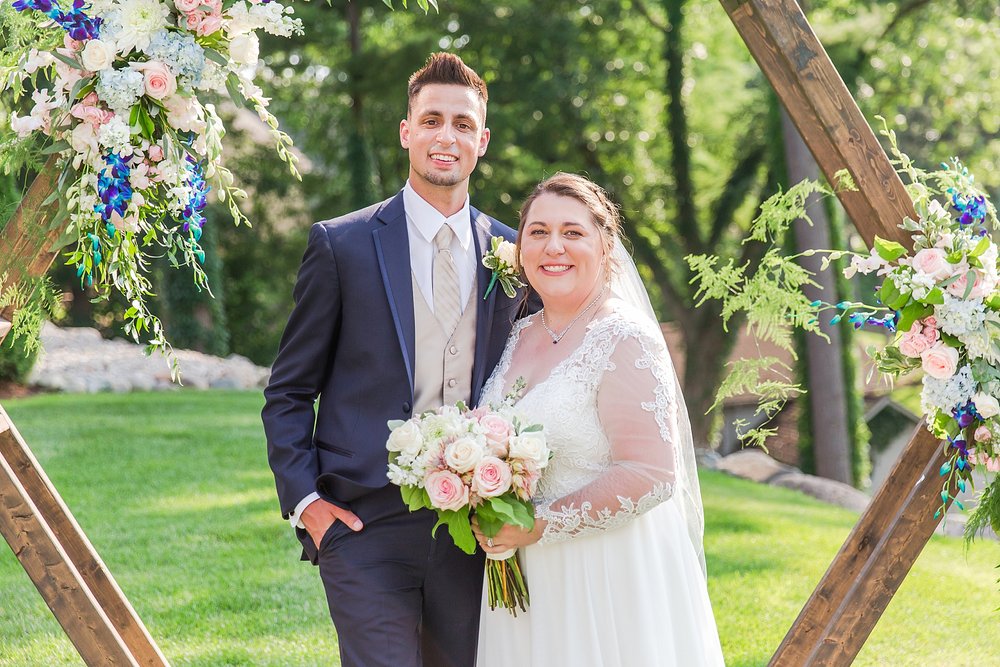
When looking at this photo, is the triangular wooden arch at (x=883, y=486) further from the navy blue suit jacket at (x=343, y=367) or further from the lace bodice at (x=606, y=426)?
the lace bodice at (x=606, y=426)

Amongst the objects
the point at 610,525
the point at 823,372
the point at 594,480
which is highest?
the point at 594,480

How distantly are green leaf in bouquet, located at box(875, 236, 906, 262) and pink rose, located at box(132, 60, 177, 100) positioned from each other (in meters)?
2.27

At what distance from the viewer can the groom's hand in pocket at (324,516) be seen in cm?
331

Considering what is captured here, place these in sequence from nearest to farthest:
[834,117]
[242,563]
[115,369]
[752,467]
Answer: [834,117] < [242,563] < [752,467] < [115,369]

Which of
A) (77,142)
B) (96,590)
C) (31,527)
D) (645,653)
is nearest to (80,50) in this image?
(77,142)

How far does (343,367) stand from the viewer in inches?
136

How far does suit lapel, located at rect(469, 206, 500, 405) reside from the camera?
3467mm

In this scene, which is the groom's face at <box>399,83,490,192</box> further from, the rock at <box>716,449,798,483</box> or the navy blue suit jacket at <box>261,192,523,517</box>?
the rock at <box>716,449,798,483</box>

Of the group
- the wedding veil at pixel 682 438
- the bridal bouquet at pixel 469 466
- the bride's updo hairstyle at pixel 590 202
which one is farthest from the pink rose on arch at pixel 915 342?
the bridal bouquet at pixel 469 466

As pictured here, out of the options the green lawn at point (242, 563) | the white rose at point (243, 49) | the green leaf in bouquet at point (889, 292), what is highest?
the white rose at point (243, 49)

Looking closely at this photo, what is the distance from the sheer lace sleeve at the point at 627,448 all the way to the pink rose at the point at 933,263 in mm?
930

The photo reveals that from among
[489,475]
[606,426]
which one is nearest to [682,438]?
[606,426]

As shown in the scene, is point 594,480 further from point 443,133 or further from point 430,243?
point 443,133

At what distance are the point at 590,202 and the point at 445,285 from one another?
0.55 m
